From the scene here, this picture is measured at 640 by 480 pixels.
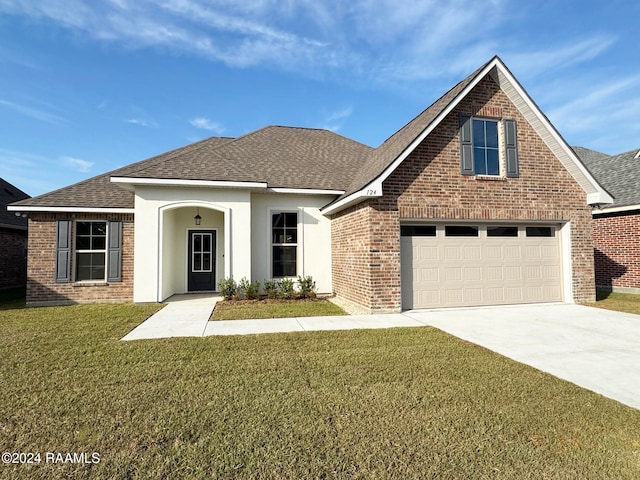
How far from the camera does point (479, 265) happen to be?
9133mm

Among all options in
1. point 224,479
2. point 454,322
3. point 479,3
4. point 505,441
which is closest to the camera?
point 224,479

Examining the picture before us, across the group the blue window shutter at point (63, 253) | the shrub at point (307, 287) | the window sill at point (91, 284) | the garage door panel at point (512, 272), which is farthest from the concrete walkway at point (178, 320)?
the garage door panel at point (512, 272)

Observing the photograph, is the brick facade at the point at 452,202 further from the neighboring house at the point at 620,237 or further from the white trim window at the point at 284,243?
the neighboring house at the point at 620,237

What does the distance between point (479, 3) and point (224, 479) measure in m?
10.2

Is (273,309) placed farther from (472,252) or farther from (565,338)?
(565,338)

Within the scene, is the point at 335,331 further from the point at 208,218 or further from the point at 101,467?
the point at 208,218

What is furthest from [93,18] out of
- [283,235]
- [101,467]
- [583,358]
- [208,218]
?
[583,358]

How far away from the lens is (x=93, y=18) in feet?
26.1

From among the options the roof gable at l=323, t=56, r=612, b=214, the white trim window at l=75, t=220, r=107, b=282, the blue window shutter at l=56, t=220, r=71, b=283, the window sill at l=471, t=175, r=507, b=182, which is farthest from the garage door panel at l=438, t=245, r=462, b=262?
the blue window shutter at l=56, t=220, r=71, b=283

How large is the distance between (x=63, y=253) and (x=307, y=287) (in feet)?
24.7

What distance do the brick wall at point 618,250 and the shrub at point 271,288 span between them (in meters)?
12.5

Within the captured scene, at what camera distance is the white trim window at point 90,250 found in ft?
33.8

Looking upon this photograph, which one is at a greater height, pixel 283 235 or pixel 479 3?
pixel 479 3

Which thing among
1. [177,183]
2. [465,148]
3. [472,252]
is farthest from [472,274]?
[177,183]
